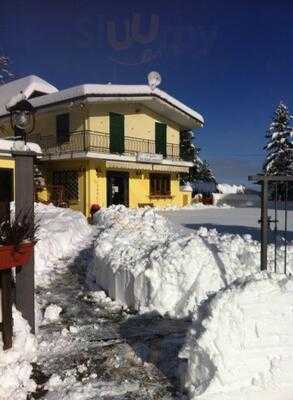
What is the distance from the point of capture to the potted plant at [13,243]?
546 centimetres

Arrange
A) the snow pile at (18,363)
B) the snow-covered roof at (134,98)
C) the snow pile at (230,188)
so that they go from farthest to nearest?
1. the snow pile at (230,188)
2. the snow-covered roof at (134,98)
3. the snow pile at (18,363)

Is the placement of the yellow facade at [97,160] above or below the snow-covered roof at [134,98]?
below

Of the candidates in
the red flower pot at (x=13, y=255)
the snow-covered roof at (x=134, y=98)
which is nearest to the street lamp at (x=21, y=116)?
the red flower pot at (x=13, y=255)

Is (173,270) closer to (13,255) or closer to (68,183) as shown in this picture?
(13,255)

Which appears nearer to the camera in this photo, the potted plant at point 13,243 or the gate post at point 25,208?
the potted plant at point 13,243

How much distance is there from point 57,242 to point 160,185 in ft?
54.8

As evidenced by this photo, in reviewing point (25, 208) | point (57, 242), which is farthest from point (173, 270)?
point (57, 242)

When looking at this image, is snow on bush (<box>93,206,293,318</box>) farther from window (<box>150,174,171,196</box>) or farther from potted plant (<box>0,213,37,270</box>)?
window (<box>150,174,171,196</box>)

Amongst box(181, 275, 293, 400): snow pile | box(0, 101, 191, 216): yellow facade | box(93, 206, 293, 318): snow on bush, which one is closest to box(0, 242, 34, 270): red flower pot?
box(181, 275, 293, 400): snow pile

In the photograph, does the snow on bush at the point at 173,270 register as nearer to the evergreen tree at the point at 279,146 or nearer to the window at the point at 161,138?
the window at the point at 161,138

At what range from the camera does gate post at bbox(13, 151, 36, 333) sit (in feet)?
20.2

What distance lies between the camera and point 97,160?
23234mm

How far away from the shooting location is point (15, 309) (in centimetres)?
635

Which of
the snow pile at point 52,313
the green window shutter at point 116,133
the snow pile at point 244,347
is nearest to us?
the snow pile at point 244,347
